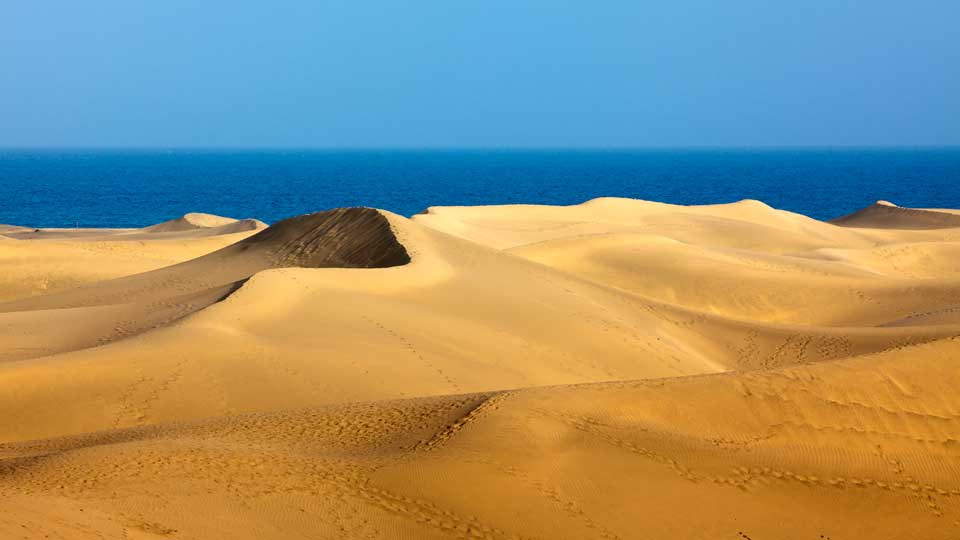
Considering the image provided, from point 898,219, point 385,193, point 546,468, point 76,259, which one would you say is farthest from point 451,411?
point 385,193

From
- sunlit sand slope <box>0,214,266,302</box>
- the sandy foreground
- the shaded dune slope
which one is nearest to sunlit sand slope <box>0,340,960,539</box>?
the sandy foreground

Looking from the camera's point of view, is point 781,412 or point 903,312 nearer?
point 781,412

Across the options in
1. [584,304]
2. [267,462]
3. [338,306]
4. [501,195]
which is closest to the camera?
[267,462]

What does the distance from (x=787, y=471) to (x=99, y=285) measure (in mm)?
15670

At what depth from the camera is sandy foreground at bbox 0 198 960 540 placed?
709 cm

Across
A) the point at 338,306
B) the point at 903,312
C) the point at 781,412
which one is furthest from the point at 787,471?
the point at 903,312

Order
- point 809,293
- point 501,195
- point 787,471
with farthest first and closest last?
point 501,195, point 809,293, point 787,471

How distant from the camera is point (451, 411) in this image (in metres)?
8.63

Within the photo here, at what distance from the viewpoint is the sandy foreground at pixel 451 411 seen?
7.09 metres

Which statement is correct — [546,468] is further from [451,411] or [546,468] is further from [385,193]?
[385,193]

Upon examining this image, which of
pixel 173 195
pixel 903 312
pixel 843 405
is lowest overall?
pixel 173 195

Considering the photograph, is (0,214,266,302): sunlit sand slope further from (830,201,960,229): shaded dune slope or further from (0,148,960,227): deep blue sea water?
(0,148,960,227): deep blue sea water

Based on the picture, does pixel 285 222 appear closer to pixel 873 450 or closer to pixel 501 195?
pixel 873 450

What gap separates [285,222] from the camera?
23.0m
